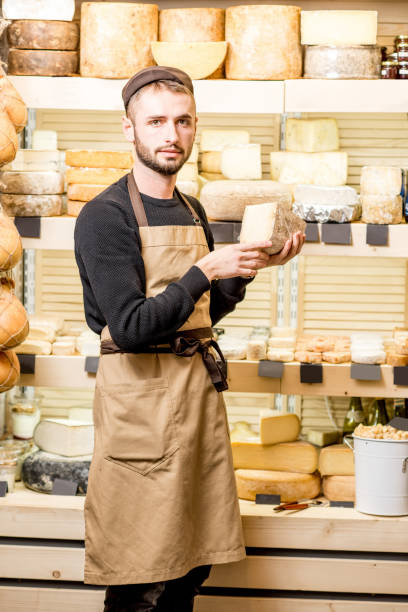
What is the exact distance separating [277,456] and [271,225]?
4.25 feet

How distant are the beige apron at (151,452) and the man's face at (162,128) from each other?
120 mm

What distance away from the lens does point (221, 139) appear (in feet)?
10.8

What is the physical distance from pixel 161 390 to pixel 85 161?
1165 mm

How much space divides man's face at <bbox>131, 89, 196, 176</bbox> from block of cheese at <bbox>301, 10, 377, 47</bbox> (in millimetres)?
986

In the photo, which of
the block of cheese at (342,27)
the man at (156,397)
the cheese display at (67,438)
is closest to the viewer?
the man at (156,397)

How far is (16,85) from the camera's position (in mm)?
3131

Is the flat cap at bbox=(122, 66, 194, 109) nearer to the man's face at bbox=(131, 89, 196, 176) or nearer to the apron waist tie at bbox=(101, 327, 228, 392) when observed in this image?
the man's face at bbox=(131, 89, 196, 176)

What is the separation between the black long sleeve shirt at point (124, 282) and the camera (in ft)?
6.98

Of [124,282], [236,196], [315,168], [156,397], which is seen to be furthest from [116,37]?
[156,397]

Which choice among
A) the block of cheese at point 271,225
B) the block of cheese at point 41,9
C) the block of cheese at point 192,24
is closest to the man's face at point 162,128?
Result: the block of cheese at point 271,225

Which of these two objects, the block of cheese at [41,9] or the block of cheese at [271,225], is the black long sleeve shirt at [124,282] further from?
the block of cheese at [41,9]

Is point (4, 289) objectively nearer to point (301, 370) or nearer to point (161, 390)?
point (161, 390)

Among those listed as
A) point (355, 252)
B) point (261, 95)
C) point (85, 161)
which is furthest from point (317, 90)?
point (85, 161)

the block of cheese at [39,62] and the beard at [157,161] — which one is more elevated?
the block of cheese at [39,62]
